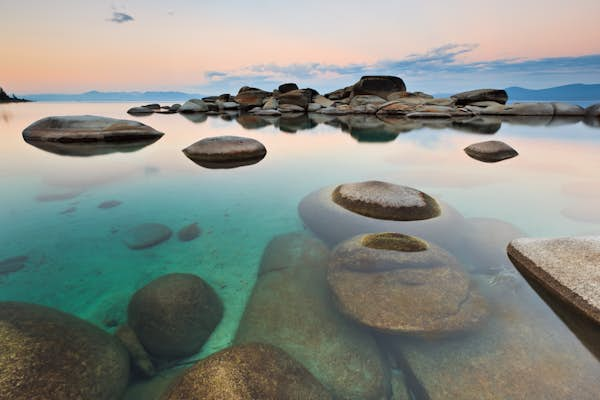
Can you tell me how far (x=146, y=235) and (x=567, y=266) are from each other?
244 inches

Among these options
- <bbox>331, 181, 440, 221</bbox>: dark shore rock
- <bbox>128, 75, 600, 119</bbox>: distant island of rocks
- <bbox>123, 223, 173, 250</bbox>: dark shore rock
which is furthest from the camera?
<bbox>128, 75, 600, 119</bbox>: distant island of rocks

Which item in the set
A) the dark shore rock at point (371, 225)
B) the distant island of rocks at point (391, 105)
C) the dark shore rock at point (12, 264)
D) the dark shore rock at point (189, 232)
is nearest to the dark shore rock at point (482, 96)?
the distant island of rocks at point (391, 105)

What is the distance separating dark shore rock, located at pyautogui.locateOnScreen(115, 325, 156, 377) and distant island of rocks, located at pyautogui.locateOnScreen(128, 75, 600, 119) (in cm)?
3440

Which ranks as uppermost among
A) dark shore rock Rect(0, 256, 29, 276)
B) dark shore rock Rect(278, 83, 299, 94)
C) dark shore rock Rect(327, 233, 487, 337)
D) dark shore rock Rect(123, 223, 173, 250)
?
dark shore rock Rect(278, 83, 299, 94)

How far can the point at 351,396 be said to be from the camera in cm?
228

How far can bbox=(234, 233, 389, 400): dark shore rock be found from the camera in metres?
→ 2.42

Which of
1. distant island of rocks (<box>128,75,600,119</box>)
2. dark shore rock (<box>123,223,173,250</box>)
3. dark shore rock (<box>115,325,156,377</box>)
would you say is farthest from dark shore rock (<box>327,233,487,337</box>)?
distant island of rocks (<box>128,75,600,119</box>)

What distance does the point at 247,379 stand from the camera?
2031 mm

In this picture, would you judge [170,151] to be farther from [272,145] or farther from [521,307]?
[521,307]

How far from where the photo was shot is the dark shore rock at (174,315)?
2.79m

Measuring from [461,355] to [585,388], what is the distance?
88 centimetres

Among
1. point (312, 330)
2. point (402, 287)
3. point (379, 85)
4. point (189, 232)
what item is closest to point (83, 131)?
point (189, 232)

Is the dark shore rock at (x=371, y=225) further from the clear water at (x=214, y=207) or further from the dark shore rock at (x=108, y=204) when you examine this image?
the dark shore rock at (x=108, y=204)

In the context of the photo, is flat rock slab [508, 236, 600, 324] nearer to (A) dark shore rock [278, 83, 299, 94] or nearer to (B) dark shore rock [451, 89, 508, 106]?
(B) dark shore rock [451, 89, 508, 106]
